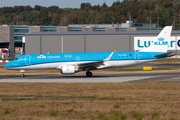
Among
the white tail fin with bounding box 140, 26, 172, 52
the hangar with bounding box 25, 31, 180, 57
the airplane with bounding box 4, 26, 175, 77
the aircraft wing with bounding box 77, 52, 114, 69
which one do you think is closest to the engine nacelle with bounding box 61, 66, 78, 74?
the airplane with bounding box 4, 26, 175, 77

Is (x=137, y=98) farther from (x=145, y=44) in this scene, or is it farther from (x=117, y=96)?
(x=145, y=44)

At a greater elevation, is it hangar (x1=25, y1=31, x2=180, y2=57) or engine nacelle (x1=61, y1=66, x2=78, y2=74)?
hangar (x1=25, y1=31, x2=180, y2=57)

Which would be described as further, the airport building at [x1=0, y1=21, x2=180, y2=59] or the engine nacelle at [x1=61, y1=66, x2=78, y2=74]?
the airport building at [x1=0, y1=21, x2=180, y2=59]

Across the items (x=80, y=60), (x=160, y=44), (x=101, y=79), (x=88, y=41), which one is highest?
(x=88, y=41)

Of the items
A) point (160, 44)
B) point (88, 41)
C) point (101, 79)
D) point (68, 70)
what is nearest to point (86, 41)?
point (88, 41)

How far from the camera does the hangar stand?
259 ft

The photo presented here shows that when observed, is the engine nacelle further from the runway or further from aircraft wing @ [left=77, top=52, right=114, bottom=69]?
aircraft wing @ [left=77, top=52, right=114, bottom=69]

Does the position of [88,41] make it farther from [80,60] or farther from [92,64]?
[92,64]

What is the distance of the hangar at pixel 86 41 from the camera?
78.9m

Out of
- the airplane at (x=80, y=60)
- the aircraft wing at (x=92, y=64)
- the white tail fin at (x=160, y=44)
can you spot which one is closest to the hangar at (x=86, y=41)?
the white tail fin at (x=160, y=44)

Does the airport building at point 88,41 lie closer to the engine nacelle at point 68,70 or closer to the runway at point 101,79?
the runway at point 101,79

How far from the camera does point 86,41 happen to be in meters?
79.9

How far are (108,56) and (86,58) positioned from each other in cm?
334

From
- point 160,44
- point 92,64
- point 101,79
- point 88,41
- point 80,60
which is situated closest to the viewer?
point 101,79
